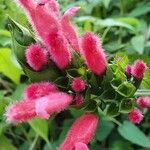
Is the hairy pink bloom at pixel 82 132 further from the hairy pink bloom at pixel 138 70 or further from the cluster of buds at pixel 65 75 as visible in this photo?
the hairy pink bloom at pixel 138 70

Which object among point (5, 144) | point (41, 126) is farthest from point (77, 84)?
point (5, 144)

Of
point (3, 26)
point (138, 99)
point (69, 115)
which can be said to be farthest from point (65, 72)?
point (3, 26)

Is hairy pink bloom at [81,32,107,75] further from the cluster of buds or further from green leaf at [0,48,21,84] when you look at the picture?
green leaf at [0,48,21,84]

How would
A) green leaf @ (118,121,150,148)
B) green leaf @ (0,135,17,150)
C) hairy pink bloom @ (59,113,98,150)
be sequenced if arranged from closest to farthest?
hairy pink bloom @ (59,113,98,150), green leaf @ (118,121,150,148), green leaf @ (0,135,17,150)

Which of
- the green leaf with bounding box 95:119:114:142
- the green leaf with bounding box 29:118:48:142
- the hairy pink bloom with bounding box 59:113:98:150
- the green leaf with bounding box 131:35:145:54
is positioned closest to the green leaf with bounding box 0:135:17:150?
the green leaf with bounding box 29:118:48:142

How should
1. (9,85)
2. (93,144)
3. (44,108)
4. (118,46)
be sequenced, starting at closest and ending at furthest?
1. (44,108)
2. (93,144)
3. (118,46)
4. (9,85)

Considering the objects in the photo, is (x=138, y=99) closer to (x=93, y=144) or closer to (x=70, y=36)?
(x=70, y=36)

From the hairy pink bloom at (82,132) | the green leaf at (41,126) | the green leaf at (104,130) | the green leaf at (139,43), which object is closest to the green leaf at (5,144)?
the green leaf at (41,126)
